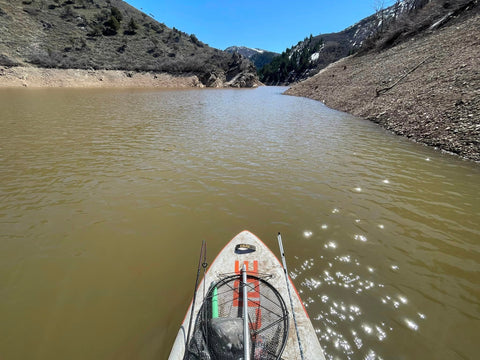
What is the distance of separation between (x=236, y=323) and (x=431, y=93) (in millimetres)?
18766

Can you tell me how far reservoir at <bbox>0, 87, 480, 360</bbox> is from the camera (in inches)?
141

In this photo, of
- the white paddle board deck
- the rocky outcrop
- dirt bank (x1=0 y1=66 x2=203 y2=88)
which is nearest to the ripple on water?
the white paddle board deck

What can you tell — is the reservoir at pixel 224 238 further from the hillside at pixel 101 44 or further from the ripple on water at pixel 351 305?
the hillside at pixel 101 44

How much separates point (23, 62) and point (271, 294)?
225 feet

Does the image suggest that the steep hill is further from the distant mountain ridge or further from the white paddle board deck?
the white paddle board deck

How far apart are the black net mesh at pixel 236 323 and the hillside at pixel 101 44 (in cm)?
6556

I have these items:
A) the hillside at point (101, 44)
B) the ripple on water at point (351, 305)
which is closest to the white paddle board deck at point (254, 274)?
the ripple on water at point (351, 305)

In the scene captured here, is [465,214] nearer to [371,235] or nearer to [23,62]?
[371,235]

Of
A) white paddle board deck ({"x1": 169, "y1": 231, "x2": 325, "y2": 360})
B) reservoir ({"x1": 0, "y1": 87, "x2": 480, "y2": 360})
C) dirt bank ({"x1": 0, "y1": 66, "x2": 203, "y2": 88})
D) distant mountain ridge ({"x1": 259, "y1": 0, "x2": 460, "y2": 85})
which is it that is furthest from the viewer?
distant mountain ridge ({"x1": 259, "y1": 0, "x2": 460, "y2": 85})

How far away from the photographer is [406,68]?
67.3 feet

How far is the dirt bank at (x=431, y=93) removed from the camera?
1095 centimetres

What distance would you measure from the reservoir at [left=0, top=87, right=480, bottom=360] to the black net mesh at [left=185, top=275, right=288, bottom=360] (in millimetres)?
561

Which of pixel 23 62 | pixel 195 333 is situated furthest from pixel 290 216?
pixel 23 62

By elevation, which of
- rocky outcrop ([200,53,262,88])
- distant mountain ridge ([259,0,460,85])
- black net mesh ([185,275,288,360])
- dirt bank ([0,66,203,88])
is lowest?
black net mesh ([185,275,288,360])
